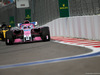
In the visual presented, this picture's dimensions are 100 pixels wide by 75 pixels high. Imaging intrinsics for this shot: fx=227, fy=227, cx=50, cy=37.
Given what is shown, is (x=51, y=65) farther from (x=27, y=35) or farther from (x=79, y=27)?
(x=79, y=27)

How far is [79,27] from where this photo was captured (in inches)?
469

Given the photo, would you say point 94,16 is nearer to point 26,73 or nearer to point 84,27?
point 84,27

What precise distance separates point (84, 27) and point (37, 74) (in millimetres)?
7999

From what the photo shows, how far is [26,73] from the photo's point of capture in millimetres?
3658

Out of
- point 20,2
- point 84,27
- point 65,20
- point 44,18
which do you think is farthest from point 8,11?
point 84,27

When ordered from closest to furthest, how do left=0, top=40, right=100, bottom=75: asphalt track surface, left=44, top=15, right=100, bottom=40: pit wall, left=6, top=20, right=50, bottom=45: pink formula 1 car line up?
left=0, top=40, right=100, bottom=75: asphalt track surface, left=44, top=15, right=100, bottom=40: pit wall, left=6, top=20, right=50, bottom=45: pink formula 1 car

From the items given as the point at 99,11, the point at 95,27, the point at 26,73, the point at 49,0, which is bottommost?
the point at 26,73

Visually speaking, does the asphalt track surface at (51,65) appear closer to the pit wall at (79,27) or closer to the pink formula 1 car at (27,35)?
the pit wall at (79,27)

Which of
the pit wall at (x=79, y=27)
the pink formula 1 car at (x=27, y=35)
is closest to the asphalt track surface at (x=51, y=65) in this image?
the pit wall at (x=79, y=27)

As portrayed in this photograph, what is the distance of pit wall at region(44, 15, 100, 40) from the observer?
9945 mm

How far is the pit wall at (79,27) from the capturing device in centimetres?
995

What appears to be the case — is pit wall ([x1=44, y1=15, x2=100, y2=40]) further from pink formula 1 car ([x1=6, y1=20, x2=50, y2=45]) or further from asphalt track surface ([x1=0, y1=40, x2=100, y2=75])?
asphalt track surface ([x1=0, y1=40, x2=100, y2=75])

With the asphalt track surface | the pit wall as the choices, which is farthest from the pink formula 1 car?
the asphalt track surface

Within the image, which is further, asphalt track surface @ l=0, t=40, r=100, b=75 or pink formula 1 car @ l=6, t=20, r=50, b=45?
pink formula 1 car @ l=6, t=20, r=50, b=45
